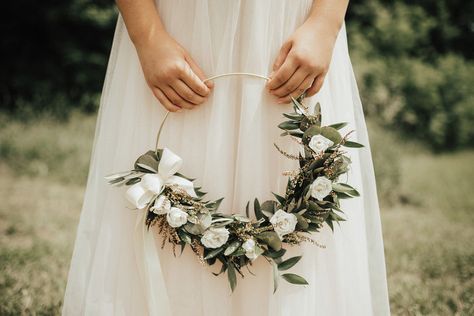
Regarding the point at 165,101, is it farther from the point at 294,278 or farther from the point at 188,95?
the point at 294,278

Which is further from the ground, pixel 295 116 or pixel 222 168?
pixel 295 116

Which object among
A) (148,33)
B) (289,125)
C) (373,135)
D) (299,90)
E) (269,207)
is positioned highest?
(373,135)

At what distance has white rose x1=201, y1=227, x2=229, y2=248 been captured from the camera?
1288mm

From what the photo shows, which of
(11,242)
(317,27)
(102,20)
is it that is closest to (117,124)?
(317,27)

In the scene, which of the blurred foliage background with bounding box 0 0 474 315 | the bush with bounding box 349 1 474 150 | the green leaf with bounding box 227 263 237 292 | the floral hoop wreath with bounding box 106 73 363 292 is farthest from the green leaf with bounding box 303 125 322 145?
the bush with bounding box 349 1 474 150

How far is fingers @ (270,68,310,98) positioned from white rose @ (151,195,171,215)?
46 centimetres

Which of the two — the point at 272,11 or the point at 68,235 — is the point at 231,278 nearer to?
the point at 272,11

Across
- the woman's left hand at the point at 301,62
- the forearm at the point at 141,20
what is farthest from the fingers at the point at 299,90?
the forearm at the point at 141,20

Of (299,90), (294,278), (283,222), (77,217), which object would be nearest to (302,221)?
(283,222)

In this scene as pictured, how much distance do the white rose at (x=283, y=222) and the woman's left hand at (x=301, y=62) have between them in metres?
0.35

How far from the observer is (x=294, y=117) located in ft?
4.30

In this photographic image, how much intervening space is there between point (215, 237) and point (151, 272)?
8.7 inches

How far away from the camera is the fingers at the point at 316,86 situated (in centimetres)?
134

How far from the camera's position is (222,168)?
1382mm
